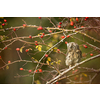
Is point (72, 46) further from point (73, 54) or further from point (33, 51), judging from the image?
point (33, 51)

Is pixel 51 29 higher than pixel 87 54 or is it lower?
higher

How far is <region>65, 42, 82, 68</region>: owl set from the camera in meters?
1.73

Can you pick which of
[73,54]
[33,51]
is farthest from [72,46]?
[33,51]

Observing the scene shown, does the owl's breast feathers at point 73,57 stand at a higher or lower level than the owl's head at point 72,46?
lower

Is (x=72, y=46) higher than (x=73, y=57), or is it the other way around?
(x=72, y=46)

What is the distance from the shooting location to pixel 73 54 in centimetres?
172

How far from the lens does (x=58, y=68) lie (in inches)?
71.5

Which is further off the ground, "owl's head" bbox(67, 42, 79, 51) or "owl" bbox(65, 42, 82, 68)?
"owl's head" bbox(67, 42, 79, 51)

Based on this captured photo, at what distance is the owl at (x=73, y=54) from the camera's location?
5.66 feet

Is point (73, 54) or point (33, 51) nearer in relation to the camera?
point (73, 54)

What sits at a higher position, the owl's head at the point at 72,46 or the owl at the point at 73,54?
the owl's head at the point at 72,46
